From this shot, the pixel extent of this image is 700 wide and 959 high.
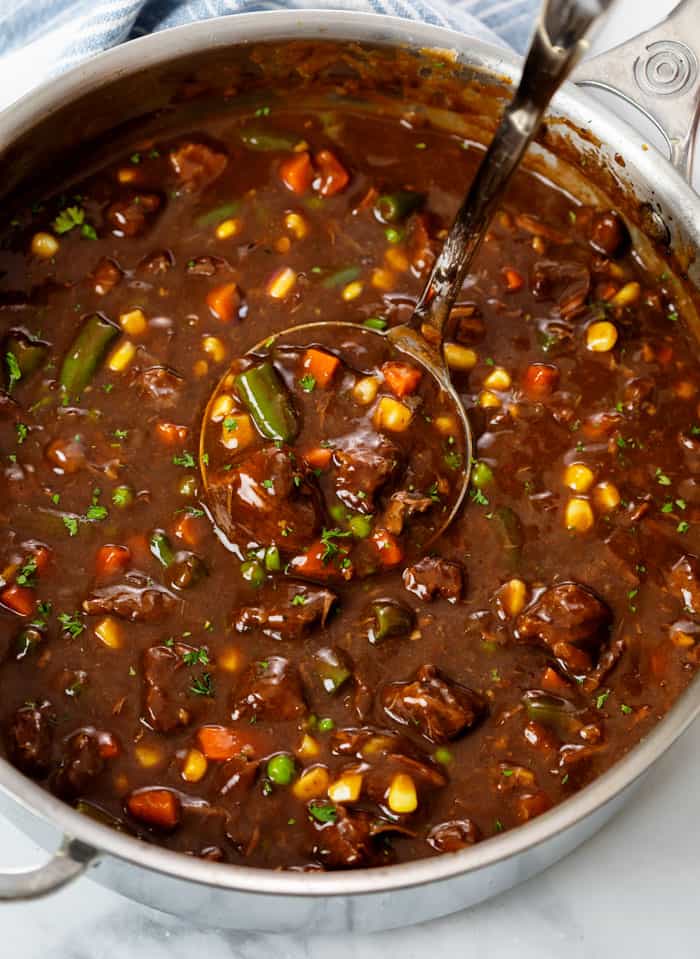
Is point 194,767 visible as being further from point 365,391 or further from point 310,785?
point 365,391

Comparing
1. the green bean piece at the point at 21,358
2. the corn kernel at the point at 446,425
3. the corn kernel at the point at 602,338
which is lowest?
the green bean piece at the point at 21,358

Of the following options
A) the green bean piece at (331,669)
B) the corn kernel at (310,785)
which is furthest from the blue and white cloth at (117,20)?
the corn kernel at (310,785)

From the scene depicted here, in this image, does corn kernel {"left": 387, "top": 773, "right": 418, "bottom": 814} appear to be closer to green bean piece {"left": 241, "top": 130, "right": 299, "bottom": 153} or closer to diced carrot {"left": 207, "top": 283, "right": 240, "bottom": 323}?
diced carrot {"left": 207, "top": 283, "right": 240, "bottom": 323}

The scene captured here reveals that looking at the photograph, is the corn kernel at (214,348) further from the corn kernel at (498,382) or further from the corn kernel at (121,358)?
the corn kernel at (498,382)

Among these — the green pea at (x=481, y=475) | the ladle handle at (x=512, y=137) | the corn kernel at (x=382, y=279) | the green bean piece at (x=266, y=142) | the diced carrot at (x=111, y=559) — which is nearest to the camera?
the ladle handle at (x=512, y=137)

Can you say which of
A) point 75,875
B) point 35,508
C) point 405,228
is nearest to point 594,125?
point 405,228

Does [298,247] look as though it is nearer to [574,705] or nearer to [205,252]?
[205,252]
